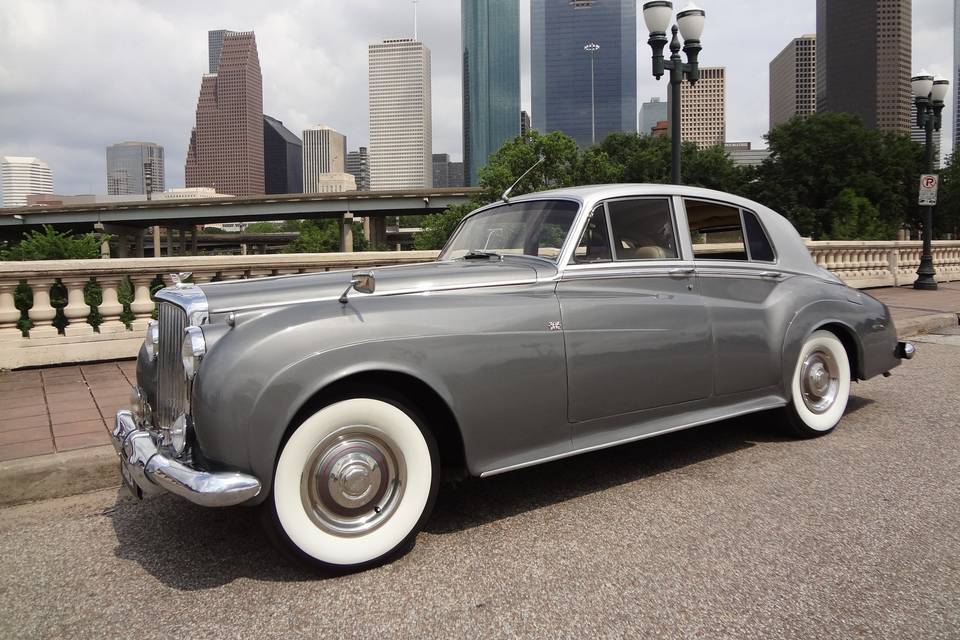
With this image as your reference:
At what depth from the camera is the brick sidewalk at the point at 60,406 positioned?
4.14m

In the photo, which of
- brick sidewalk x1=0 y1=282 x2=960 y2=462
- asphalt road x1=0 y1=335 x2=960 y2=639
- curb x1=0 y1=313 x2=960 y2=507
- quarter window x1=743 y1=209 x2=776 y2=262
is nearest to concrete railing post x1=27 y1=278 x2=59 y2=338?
brick sidewalk x1=0 y1=282 x2=960 y2=462

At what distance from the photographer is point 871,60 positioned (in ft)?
416

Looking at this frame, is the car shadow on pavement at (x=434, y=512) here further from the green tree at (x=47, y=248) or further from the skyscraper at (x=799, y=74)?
the skyscraper at (x=799, y=74)

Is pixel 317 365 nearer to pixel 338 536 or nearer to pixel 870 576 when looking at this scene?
pixel 338 536

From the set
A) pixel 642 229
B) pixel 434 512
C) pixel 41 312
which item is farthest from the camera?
pixel 41 312

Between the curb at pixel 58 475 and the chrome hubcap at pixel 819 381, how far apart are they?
4.17 metres

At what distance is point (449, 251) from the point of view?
4.36 metres

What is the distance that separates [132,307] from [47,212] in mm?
80197

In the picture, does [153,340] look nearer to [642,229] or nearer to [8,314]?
[642,229]

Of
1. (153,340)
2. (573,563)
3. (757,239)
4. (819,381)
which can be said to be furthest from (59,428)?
(819,381)

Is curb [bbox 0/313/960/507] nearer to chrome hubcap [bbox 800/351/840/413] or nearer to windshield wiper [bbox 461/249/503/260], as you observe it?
windshield wiper [bbox 461/249/503/260]

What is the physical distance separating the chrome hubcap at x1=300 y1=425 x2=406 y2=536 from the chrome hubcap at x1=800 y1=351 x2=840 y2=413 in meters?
2.91

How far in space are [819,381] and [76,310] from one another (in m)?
6.85

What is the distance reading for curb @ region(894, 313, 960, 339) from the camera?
8.95 meters
